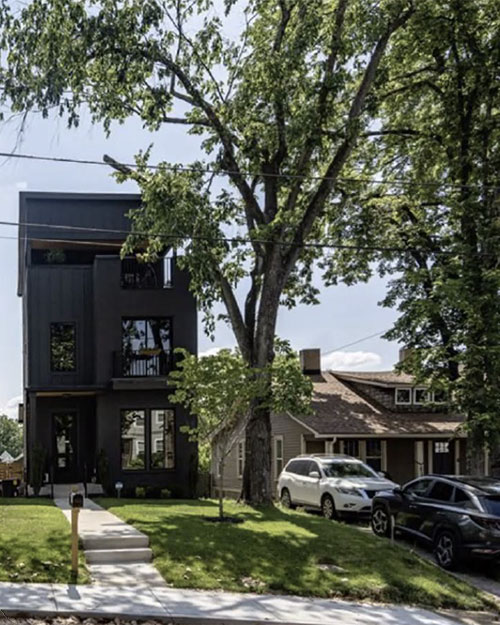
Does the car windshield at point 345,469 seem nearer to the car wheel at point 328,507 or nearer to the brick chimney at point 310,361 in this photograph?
the car wheel at point 328,507

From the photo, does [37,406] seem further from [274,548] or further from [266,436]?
[274,548]

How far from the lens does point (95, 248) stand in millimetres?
25500

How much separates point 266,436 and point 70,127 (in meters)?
9.19

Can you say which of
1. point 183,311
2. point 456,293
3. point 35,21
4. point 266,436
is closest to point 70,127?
point 35,21

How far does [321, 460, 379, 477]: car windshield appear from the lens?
2017 centimetres

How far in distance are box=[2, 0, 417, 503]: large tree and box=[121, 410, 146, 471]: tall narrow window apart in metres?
5.03

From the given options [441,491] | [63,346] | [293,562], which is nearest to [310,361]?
[63,346]

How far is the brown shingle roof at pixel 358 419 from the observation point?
26603 mm

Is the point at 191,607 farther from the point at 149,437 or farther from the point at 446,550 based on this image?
the point at 149,437

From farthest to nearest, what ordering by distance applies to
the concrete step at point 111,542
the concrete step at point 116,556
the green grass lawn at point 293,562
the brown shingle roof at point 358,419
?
the brown shingle roof at point 358,419 → the concrete step at point 111,542 → the concrete step at point 116,556 → the green grass lawn at point 293,562

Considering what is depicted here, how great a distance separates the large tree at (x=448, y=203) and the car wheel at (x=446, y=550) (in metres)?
6.66

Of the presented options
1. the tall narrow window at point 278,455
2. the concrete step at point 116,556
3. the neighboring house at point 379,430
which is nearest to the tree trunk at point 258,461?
the neighboring house at point 379,430

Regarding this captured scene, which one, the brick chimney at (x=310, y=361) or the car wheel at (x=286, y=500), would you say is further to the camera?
the brick chimney at (x=310, y=361)

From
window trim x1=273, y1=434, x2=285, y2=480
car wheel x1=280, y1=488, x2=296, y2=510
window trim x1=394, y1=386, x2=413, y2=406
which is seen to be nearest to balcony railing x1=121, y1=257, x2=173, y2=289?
car wheel x1=280, y1=488, x2=296, y2=510
